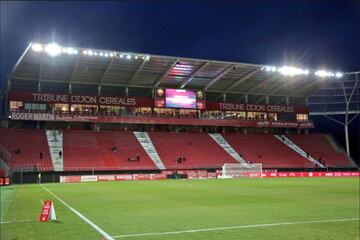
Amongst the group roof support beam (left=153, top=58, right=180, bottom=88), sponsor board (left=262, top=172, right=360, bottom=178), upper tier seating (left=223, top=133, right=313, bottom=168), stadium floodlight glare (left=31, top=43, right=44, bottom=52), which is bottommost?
sponsor board (left=262, top=172, right=360, bottom=178)

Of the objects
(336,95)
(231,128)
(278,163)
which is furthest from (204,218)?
(336,95)

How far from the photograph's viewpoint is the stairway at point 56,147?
161 feet

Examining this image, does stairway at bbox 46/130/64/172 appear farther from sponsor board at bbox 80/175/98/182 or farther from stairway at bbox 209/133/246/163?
stairway at bbox 209/133/246/163

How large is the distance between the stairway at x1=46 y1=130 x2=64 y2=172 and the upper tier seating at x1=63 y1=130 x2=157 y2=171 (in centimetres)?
58

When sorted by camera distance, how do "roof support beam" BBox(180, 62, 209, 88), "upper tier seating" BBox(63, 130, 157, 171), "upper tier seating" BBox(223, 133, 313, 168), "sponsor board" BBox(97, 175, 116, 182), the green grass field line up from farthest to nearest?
1. "upper tier seating" BBox(223, 133, 313, 168)
2. "roof support beam" BBox(180, 62, 209, 88)
3. "upper tier seating" BBox(63, 130, 157, 171)
4. "sponsor board" BBox(97, 175, 116, 182)
5. the green grass field

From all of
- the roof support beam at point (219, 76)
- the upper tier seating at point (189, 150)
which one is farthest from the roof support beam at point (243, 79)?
the upper tier seating at point (189, 150)

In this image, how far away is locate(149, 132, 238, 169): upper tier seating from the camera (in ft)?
184

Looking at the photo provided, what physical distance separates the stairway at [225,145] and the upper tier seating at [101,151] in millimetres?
13395

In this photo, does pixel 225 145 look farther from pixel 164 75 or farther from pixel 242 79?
pixel 164 75

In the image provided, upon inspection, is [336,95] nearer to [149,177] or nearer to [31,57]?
[149,177]

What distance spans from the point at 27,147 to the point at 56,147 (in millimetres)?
3742

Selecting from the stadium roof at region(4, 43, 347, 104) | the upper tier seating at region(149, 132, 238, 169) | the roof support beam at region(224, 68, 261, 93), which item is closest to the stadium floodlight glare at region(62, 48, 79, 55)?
the stadium roof at region(4, 43, 347, 104)

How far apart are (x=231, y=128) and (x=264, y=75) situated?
12.7 m

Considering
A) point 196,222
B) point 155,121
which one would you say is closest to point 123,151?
point 155,121
